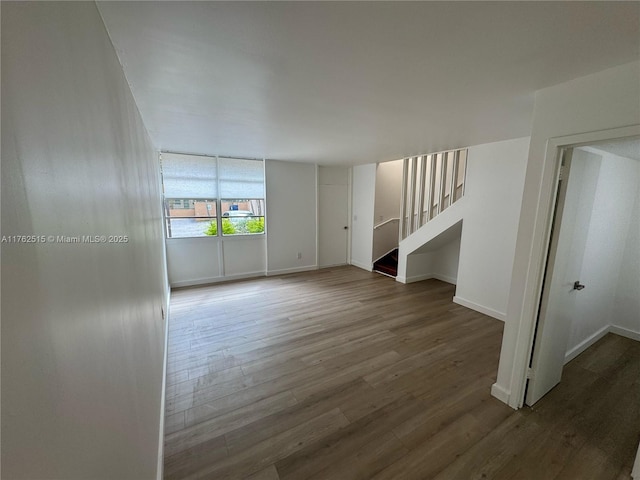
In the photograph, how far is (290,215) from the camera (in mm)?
5574

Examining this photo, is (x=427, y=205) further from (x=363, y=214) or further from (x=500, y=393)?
(x=500, y=393)

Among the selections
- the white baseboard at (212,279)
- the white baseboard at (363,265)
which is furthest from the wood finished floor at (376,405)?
the white baseboard at (363,265)

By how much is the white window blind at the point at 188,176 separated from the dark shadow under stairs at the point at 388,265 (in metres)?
3.83

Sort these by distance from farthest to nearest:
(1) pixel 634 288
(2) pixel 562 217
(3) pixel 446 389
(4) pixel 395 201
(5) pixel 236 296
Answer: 1. (4) pixel 395 201
2. (5) pixel 236 296
3. (1) pixel 634 288
4. (3) pixel 446 389
5. (2) pixel 562 217

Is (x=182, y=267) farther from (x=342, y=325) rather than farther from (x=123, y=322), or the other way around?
(x=123, y=322)

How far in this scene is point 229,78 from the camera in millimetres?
1676

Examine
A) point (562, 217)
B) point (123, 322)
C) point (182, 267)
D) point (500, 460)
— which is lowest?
point (500, 460)

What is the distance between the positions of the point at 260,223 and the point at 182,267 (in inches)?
66.8

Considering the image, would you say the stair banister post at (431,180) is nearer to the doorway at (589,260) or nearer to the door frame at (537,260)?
the doorway at (589,260)

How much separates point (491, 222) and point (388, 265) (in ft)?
8.54

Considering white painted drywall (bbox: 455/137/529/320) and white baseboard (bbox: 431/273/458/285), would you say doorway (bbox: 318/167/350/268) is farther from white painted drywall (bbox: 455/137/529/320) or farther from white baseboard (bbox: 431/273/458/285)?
white painted drywall (bbox: 455/137/529/320)

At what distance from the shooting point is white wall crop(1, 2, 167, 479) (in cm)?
35

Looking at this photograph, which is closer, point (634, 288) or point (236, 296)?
point (634, 288)

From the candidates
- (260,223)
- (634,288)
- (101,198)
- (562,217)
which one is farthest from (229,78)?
(634,288)
